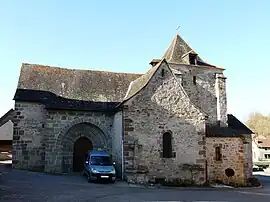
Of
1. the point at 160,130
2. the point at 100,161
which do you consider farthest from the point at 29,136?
the point at 160,130

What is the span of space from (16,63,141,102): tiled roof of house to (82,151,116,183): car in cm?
540

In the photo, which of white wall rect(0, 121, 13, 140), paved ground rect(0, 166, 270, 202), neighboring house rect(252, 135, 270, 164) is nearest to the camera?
paved ground rect(0, 166, 270, 202)

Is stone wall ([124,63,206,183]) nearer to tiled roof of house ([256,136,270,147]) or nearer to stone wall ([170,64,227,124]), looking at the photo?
stone wall ([170,64,227,124])

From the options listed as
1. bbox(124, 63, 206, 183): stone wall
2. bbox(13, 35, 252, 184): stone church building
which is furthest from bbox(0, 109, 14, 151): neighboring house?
bbox(124, 63, 206, 183): stone wall

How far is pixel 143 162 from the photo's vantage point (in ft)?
60.7

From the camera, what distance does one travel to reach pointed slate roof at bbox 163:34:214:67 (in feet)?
87.0

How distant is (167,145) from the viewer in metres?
19.4

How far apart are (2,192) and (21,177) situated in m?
4.37

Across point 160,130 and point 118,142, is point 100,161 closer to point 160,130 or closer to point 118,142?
point 118,142

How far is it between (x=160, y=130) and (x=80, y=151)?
20.9 ft

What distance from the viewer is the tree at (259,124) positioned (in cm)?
7625

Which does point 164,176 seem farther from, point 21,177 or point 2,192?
point 2,192

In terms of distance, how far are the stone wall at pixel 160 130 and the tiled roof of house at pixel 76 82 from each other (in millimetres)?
4057

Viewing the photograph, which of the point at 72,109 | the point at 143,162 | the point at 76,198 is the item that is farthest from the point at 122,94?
the point at 76,198
